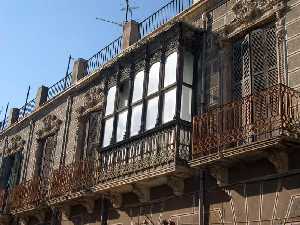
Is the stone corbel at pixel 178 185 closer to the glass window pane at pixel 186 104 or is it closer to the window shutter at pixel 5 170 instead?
the glass window pane at pixel 186 104

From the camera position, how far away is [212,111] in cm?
1084

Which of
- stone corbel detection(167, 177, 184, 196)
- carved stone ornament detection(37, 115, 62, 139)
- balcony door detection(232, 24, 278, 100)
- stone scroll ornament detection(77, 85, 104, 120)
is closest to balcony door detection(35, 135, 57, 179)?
carved stone ornament detection(37, 115, 62, 139)

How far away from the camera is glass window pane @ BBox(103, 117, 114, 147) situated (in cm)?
1341

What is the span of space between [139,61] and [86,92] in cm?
388

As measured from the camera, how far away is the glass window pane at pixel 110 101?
13.7m

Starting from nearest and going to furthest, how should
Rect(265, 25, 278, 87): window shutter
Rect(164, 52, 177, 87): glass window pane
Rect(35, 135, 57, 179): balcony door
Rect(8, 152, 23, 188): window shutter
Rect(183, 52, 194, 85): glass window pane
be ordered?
Rect(265, 25, 278, 87): window shutter
Rect(164, 52, 177, 87): glass window pane
Rect(183, 52, 194, 85): glass window pane
Rect(35, 135, 57, 179): balcony door
Rect(8, 152, 23, 188): window shutter

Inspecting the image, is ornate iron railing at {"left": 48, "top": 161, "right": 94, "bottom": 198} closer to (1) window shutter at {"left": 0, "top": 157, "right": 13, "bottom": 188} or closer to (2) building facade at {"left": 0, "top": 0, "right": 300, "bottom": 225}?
(2) building facade at {"left": 0, "top": 0, "right": 300, "bottom": 225}

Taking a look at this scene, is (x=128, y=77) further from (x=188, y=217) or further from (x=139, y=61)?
(x=188, y=217)

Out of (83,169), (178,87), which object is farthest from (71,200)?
(178,87)

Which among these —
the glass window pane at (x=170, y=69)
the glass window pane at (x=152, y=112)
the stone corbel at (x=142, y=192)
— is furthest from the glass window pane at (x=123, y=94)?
the stone corbel at (x=142, y=192)

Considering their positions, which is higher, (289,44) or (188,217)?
(289,44)

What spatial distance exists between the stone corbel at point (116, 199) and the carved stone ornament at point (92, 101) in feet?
11.3

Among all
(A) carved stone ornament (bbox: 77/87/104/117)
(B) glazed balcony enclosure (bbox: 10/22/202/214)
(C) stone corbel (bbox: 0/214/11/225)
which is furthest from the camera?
(C) stone corbel (bbox: 0/214/11/225)

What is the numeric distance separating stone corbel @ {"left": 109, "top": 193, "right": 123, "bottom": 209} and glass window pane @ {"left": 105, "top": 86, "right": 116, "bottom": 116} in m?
2.12
